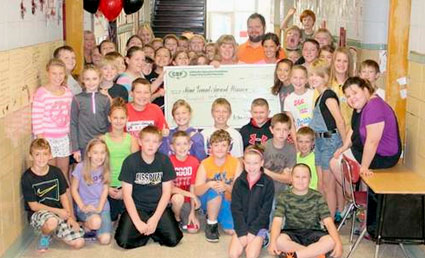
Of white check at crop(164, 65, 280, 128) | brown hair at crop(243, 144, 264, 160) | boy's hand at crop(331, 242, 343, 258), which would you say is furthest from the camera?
white check at crop(164, 65, 280, 128)

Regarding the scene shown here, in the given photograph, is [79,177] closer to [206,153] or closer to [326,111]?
[206,153]

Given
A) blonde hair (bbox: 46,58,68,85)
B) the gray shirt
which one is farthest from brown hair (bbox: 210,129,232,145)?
blonde hair (bbox: 46,58,68,85)

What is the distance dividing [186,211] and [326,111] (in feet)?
5.31

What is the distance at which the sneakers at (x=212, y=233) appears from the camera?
5828 mm

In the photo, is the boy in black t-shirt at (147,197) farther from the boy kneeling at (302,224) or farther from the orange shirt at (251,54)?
the orange shirt at (251,54)

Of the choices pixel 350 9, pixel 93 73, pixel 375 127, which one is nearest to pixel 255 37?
pixel 350 9

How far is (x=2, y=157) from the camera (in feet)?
16.6

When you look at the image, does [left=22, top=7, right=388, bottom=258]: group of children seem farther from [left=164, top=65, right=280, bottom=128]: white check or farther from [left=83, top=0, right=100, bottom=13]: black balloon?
[left=83, top=0, right=100, bottom=13]: black balloon

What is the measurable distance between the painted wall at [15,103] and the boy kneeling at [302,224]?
83.6 inches

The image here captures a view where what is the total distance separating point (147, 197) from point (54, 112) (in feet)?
3.86

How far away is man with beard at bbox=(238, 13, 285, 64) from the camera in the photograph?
26.1 ft

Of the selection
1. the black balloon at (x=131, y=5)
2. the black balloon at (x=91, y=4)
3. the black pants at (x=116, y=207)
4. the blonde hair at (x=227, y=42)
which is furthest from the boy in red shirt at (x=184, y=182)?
the black balloon at (x=131, y=5)

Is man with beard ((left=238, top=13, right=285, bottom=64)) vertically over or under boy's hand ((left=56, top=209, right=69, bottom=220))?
over

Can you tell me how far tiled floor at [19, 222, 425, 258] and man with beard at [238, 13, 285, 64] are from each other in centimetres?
284
